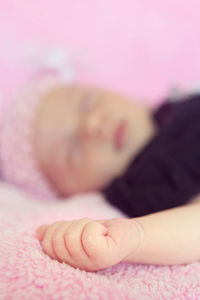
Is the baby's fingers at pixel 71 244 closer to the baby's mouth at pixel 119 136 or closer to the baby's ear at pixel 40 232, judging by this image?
the baby's ear at pixel 40 232

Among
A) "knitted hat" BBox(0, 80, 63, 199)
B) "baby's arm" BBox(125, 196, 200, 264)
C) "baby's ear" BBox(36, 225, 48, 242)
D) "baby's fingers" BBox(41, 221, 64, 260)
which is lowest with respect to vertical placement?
"baby's arm" BBox(125, 196, 200, 264)

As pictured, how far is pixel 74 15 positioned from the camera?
110cm

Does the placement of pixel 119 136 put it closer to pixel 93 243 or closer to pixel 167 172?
pixel 167 172

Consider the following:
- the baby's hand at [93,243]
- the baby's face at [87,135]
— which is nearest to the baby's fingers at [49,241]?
the baby's hand at [93,243]

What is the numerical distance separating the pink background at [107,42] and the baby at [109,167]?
0.15 m

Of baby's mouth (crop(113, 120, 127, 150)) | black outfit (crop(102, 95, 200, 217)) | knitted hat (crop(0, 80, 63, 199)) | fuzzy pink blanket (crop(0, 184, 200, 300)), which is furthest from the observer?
knitted hat (crop(0, 80, 63, 199))

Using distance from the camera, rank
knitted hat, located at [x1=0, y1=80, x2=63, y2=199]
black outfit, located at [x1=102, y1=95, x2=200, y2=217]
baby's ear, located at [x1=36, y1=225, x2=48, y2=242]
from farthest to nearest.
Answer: knitted hat, located at [x1=0, y1=80, x2=63, y2=199], black outfit, located at [x1=102, y1=95, x2=200, y2=217], baby's ear, located at [x1=36, y1=225, x2=48, y2=242]

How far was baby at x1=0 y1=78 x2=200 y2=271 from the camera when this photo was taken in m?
0.42

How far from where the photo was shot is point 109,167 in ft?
2.95

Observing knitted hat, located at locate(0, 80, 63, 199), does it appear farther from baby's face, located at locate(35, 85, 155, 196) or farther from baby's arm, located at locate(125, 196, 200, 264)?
baby's arm, located at locate(125, 196, 200, 264)

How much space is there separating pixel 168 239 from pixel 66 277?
0.15m

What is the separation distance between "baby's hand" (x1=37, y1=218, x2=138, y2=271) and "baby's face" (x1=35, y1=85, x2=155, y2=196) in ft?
1.58

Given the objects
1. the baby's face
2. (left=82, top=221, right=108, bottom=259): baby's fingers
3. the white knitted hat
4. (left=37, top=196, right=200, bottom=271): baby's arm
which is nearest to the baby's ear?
(left=37, top=196, right=200, bottom=271): baby's arm

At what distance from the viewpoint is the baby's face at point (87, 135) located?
35.6 inches
